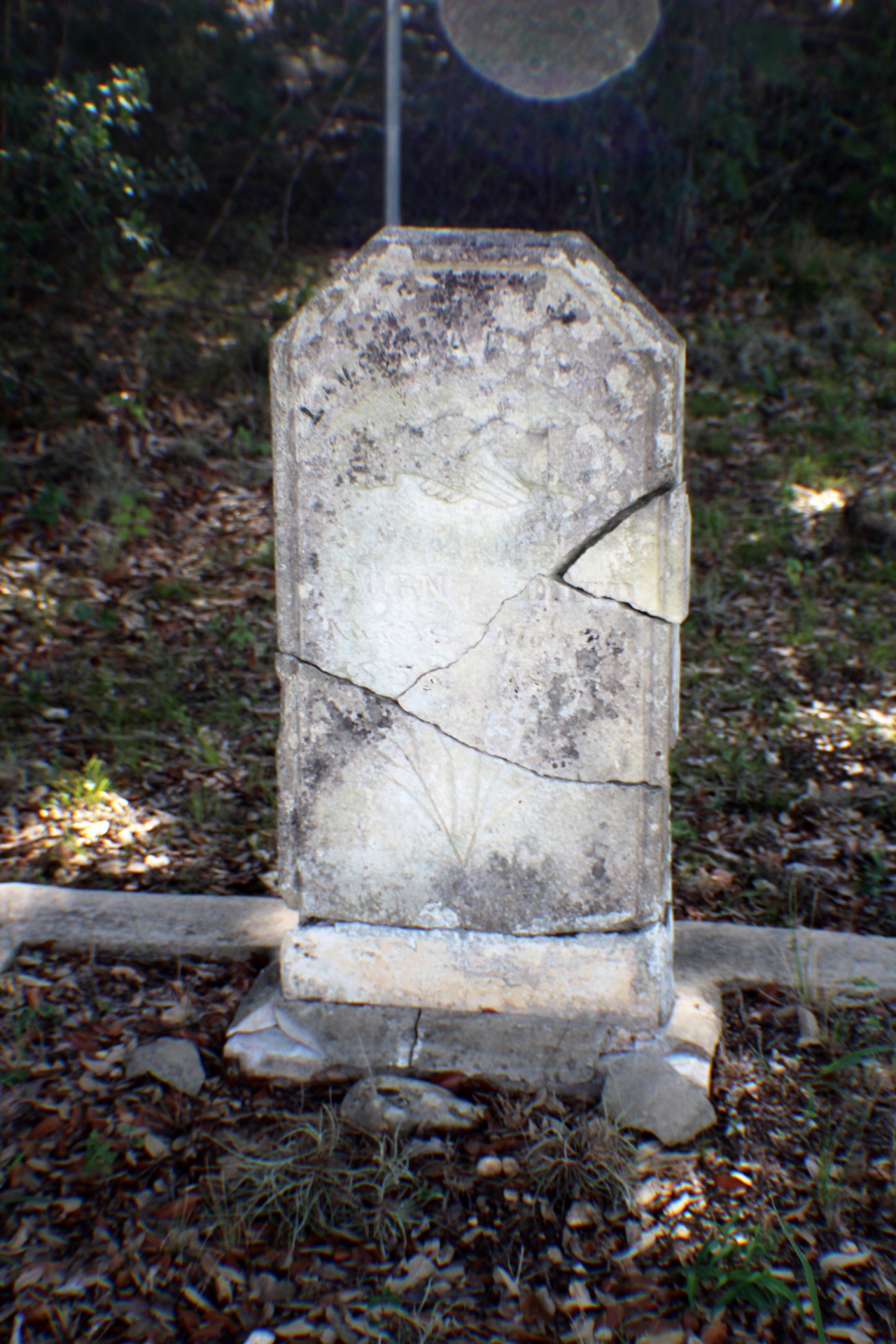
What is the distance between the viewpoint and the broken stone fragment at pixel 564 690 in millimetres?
2084

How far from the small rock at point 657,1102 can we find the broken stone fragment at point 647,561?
0.96 metres

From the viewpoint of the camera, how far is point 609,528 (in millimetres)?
2020

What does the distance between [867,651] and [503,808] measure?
3038 mm

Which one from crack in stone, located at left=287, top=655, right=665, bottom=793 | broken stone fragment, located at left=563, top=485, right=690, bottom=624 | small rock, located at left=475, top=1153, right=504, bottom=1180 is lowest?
small rock, located at left=475, top=1153, right=504, bottom=1180

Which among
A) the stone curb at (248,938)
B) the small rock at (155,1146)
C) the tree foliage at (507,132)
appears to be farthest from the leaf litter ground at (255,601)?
the small rock at (155,1146)

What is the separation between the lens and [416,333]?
200 cm

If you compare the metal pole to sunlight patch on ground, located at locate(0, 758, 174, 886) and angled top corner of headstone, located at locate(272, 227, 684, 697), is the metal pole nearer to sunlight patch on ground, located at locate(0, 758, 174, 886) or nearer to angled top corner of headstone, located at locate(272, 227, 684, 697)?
sunlight patch on ground, located at locate(0, 758, 174, 886)

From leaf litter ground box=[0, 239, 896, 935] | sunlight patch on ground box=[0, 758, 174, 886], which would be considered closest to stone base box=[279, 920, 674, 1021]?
leaf litter ground box=[0, 239, 896, 935]

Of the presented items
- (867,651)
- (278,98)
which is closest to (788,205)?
(278,98)

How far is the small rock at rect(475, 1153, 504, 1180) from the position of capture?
1.98m

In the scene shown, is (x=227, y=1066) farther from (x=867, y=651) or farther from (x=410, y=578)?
(x=867, y=651)

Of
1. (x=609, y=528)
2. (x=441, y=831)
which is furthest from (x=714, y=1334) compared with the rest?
(x=609, y=528)

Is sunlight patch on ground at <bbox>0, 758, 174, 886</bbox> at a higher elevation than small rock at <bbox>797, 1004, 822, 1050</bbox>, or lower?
higher

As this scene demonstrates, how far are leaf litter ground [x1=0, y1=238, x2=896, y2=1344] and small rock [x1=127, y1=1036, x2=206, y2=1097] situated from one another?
0.04 meters
